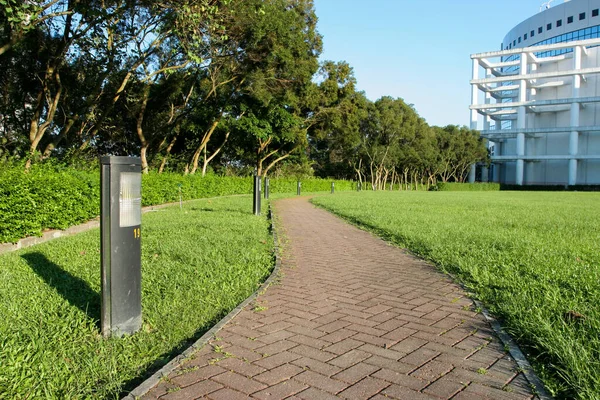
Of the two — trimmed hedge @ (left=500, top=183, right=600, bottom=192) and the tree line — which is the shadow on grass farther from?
trimmed hedge @ (left=500, top=183, right=600, bottom=192)

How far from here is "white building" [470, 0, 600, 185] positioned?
7088 cm

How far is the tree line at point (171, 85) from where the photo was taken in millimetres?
12633

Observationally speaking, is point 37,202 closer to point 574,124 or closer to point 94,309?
point 94,309

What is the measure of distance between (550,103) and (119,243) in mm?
80850

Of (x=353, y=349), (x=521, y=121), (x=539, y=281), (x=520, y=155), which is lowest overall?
(x=353, y=349)

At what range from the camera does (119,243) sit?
3631 millimetres

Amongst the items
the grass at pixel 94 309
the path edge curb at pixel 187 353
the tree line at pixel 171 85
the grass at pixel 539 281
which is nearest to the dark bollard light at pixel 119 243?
the grass at pixel 94 309

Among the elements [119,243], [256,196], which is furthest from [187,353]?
[256,196]

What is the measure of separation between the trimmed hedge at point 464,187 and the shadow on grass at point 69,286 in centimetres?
6383

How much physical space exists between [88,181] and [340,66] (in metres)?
27.1

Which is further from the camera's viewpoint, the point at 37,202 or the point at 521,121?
the point at 521,121

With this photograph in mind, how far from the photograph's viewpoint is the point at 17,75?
18.4m

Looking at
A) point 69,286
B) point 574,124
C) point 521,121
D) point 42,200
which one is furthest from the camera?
point 521,121

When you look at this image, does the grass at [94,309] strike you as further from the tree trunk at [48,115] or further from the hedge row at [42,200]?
the tree trunk at [48,115]
